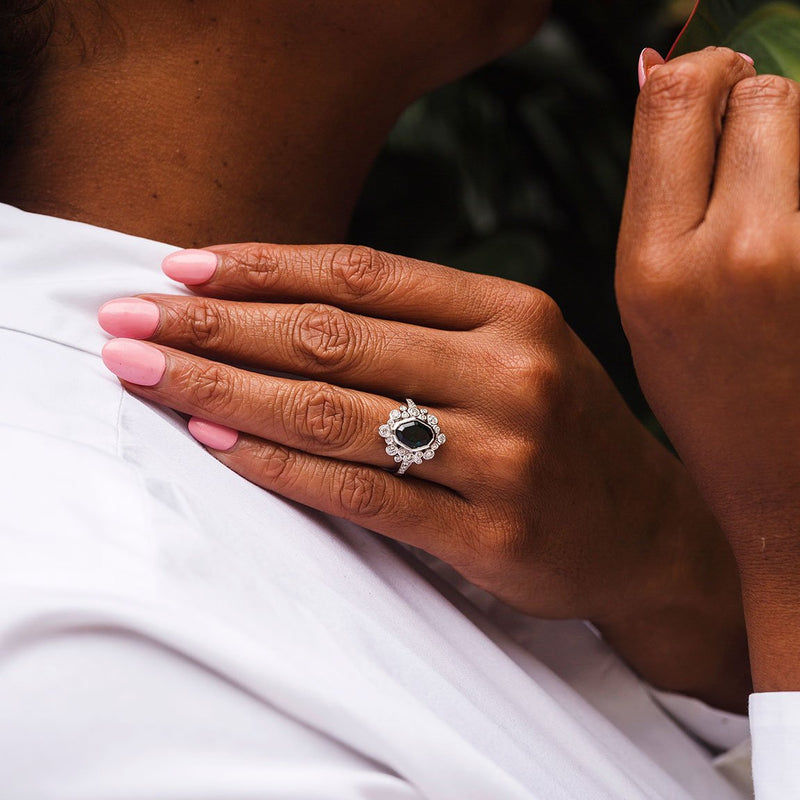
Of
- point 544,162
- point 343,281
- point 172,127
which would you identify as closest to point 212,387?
point 343,281

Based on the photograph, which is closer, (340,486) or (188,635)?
(188,635)

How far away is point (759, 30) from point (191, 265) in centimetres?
58

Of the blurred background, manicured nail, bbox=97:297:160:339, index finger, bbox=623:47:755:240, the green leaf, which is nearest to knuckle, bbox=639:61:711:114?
index finger, bbox=623:47:755:240

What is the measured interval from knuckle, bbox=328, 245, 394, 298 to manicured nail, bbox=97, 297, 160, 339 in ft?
0.49

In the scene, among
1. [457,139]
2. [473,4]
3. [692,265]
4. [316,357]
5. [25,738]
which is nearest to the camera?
[25,738]

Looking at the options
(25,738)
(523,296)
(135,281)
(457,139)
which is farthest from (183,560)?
(457,139)

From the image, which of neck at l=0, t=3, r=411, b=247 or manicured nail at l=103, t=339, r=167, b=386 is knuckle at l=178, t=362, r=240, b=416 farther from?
neck at l=0, t=3, r=411, b=247

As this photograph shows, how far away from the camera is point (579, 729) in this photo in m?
0.77

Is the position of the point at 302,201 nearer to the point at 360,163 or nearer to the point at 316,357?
the point at 360,163

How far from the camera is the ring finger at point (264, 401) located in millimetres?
651

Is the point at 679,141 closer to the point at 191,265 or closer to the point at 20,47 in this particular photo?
the point at 191,265

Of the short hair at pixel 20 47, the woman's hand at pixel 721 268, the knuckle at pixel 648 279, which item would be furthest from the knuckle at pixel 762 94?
the short hair at pixel 20 47

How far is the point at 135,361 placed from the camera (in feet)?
2.11

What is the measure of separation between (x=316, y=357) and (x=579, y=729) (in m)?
0.40
